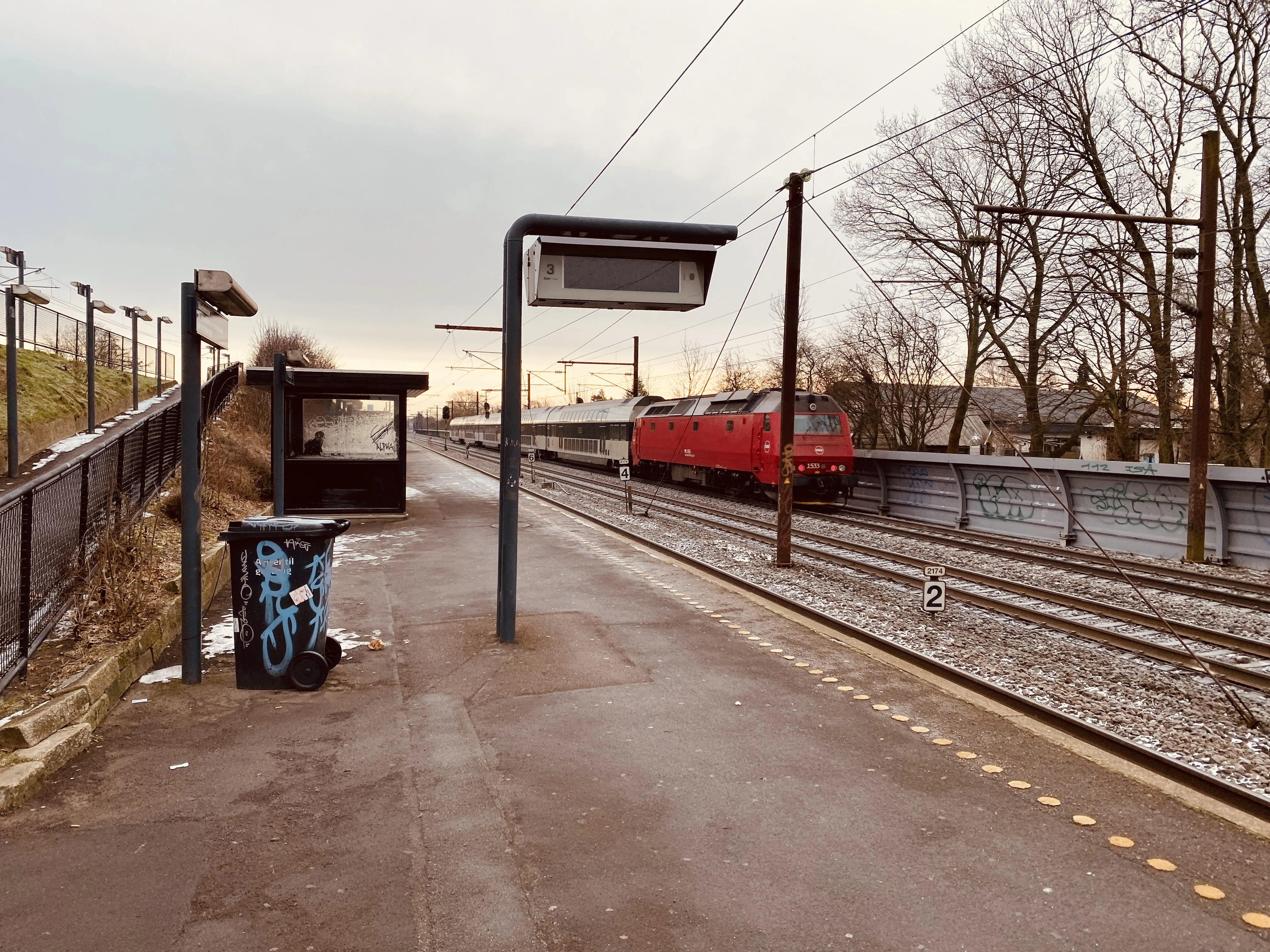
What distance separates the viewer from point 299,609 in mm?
5980

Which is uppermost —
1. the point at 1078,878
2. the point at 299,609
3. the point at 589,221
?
the point at 589,221

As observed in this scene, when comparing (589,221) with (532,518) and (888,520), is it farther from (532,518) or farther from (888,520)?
(888,520)

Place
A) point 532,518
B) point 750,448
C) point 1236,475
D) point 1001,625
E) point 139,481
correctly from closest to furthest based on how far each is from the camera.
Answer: point 1001,625 → point 139,481 → point 1236,475 → point 532,518 → point 750,448

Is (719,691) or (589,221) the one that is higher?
(589,221)

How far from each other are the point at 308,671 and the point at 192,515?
1390 mm

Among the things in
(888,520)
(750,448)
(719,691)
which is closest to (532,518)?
(750,448)

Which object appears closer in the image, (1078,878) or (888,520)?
(1078,878)

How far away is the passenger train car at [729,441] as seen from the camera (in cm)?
2019

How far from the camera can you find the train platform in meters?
3.20

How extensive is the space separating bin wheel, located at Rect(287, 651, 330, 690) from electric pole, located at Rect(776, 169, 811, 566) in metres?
7.39

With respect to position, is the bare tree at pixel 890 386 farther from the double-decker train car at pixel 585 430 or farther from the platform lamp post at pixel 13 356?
the platform lamp post at pixel 13 356

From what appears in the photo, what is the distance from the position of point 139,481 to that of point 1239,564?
618 inches

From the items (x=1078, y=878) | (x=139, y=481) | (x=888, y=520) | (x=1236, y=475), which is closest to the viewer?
(x=1078, y=878)

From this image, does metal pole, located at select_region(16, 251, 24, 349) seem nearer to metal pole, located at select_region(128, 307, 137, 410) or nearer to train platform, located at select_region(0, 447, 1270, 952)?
metal pole, located at select_region(128, 307, 137, 410)
